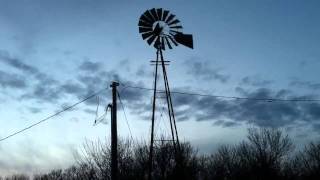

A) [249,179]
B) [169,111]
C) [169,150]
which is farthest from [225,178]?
[169,111]

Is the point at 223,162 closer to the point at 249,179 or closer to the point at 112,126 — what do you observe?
the point at 249,179

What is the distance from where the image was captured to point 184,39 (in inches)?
973

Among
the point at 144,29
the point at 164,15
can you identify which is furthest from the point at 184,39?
the point at 144,29

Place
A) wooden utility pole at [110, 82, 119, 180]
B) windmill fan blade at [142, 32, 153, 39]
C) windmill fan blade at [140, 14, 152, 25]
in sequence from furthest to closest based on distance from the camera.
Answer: windmill fan blade at [140, 14, 152, 25] → windmill fan blade at [142, 32, 153, 39] → wooden utility pole at [110, 82, 119, 180]

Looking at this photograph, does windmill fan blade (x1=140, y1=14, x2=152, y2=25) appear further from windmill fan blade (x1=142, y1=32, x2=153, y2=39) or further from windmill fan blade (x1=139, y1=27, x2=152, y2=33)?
windmill fan blade (x1=142, y1=32, x2=153, y2=39)

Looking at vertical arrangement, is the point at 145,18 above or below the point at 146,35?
above

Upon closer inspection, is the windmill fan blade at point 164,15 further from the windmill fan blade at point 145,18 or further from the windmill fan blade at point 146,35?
the windmill fan blade at point 146,35

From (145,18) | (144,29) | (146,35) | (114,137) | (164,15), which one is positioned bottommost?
(114,137)

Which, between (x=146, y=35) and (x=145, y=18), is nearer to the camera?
(x=146, y=35)

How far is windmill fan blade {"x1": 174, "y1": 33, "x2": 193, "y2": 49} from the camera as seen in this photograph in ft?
80.8

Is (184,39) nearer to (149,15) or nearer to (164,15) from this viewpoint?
(164,15)

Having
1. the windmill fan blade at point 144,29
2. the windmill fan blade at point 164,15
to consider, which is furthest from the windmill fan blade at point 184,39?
the windmill fan blade at point 144,29

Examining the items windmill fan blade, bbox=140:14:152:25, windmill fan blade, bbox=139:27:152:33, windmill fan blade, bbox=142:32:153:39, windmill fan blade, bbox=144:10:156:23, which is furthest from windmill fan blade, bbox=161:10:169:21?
windmill fan blade, bbox=142:32:153:39

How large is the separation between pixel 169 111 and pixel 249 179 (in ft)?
123
